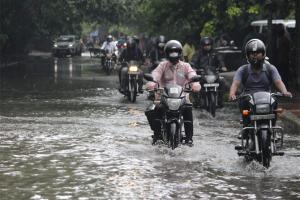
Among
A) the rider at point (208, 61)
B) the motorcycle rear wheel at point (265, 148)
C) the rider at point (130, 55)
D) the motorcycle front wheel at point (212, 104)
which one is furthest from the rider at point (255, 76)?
the rider at point (130, 55)

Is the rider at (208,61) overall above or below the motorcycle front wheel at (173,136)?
above

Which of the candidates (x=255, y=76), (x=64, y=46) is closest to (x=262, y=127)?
(x=255, y=76)

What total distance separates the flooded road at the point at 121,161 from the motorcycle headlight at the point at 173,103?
2.26 feet

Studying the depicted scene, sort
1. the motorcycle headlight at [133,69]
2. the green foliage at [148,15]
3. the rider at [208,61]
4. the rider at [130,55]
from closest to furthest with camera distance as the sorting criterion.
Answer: the rider at [208,61] → the motorcycle headlight at [133,69] → the rider at [130,55] → the green foliage at [148,15]

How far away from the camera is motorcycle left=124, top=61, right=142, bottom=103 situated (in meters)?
21.8

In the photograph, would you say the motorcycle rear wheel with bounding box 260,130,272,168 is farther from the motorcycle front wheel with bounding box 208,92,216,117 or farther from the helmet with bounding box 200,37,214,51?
the helmet with bounding box 200,37,214,51

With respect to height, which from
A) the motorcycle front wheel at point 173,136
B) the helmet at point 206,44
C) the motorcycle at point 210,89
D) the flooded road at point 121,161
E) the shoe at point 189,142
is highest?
the helmet at point 206,44

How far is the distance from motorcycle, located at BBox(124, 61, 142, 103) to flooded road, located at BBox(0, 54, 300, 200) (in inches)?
110

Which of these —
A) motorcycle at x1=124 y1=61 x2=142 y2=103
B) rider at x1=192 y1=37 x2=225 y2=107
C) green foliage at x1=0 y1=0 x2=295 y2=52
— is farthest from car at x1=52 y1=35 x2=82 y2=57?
rider at x1=192 y1=37 x2=225 y2=107

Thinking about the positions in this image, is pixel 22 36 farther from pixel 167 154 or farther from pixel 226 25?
pixel 167 154

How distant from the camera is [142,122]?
16422 mm

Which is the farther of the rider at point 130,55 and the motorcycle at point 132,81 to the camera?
the rider at point 130,55

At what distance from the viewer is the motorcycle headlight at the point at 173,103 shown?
12.0 m

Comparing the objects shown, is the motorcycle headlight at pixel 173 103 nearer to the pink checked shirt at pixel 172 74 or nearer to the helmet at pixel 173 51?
the pink checked shirt at pixel 172 74
